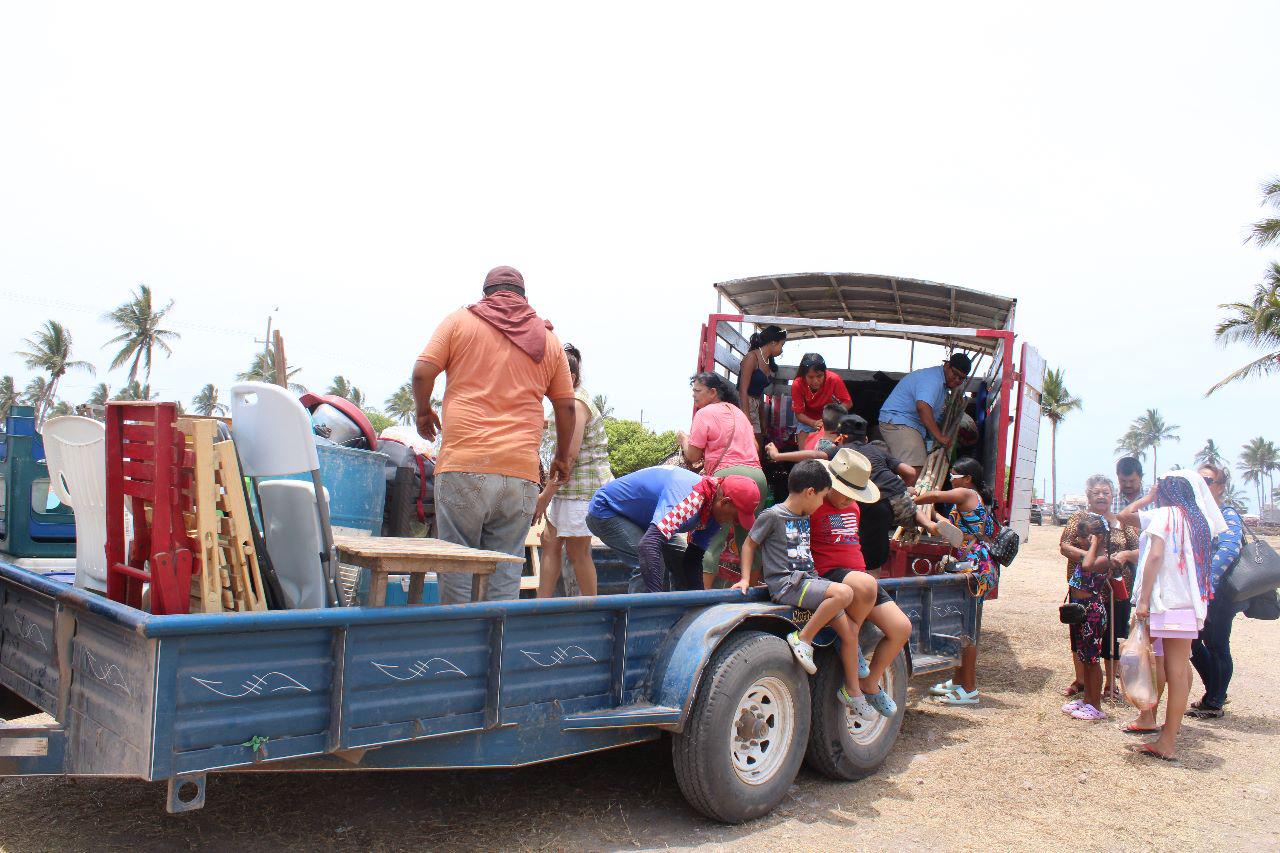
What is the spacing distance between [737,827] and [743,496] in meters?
1.56

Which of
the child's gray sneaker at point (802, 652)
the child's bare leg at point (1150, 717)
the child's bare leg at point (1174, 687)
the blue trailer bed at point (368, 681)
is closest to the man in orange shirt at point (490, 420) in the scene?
the blue trailer bed at point (368, 681)

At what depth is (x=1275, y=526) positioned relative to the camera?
151 feet

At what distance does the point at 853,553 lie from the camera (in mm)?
4680

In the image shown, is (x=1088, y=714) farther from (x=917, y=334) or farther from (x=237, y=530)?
(x=237, y=530)

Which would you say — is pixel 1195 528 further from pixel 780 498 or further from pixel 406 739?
pixel 406 739

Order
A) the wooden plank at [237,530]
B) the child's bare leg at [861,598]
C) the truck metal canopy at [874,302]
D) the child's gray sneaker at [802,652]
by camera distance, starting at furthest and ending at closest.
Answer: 1. the truck metal canopy at [874,302]
2. the child's bare leg at [861,598]
3. the child's gray sneaker at [802,652]
4. the wooden plank at [237,530]

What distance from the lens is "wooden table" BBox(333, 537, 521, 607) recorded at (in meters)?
3.02

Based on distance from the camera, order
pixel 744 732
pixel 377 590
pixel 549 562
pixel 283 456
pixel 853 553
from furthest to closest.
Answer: pixel 549 562, pixel 853 553, pixel 744 732, pixel 283 456, pixel 377 590

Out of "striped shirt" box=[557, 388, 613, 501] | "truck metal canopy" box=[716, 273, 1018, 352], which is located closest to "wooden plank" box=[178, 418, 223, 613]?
"striped shirt" box=[557, 388, 613, 501]

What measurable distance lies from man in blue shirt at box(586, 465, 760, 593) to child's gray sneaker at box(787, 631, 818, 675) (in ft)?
2.58

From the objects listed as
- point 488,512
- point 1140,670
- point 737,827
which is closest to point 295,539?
point 488,512

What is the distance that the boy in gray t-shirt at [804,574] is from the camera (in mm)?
4184

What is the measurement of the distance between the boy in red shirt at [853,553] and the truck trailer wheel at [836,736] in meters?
0.14

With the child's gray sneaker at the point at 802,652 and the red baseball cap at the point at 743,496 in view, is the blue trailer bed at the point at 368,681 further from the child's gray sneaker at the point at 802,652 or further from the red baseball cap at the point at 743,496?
the red baseball cap at the point at 743,496
